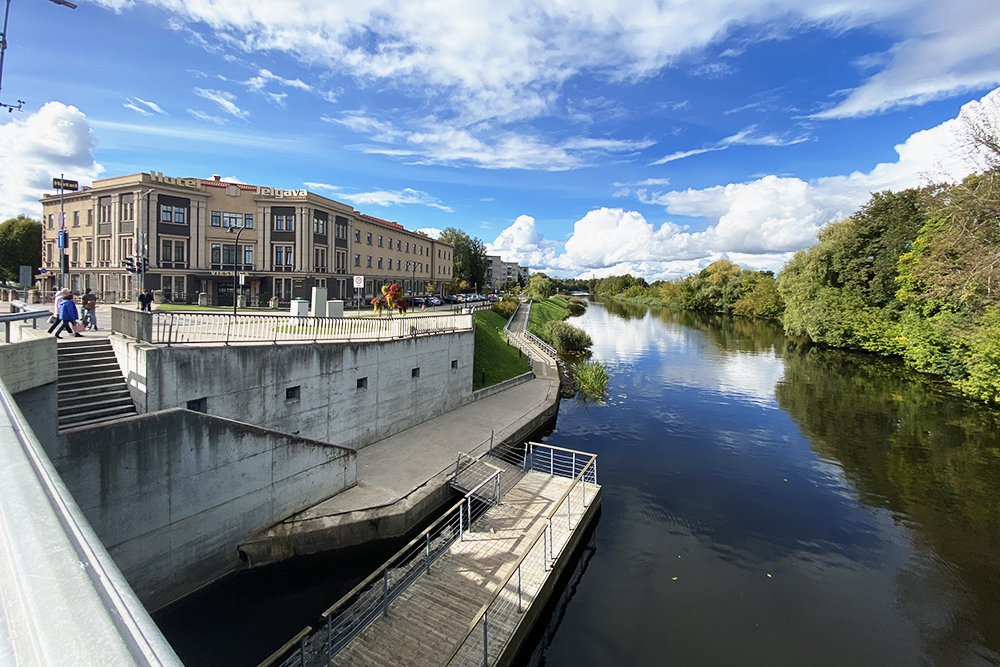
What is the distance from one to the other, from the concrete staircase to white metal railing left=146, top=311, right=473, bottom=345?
117cm

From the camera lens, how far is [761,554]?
12.5m

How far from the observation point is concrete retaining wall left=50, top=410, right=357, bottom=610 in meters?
8.42

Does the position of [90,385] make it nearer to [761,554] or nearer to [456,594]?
[456,594]

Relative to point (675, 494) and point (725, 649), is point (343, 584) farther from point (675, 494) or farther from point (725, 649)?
point (675, 494)

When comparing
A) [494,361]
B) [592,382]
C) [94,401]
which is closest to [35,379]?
[94,401]

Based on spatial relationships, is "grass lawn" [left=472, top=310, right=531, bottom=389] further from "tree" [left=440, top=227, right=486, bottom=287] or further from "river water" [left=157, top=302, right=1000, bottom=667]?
"tree" [left=440, top=227, right=486, bottom=287]

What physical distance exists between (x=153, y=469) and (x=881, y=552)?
57.8 feet

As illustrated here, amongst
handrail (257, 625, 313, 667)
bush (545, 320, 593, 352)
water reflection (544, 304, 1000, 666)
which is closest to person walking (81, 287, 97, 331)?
handrail (257, 625, 313, 667)

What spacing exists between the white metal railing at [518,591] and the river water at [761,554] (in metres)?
1.08

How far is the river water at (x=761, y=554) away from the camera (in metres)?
9.41

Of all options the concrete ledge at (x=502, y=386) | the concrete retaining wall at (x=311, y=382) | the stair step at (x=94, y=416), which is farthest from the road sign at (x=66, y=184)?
the stair step at (x=94, y=416)

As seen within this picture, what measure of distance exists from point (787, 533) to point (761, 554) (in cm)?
176

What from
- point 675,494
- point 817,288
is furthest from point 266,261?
point 817,288

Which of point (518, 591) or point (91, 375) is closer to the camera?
point (518, 591)
